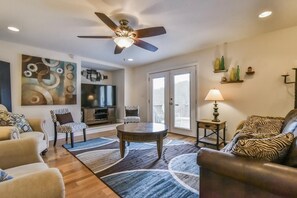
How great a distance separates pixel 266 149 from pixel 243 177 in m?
0.27

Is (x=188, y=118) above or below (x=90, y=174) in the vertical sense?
above

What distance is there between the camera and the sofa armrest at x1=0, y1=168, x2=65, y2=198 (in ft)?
2.80

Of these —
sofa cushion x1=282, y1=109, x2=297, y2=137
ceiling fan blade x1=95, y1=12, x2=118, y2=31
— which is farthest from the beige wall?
ceiling fan blade x1=95, y1=12, x2=118, y2=31

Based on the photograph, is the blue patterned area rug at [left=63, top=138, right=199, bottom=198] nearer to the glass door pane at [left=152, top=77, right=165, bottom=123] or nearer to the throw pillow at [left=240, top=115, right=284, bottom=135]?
the throw pillow at [left=240, top=115, right=284, bottom=135]

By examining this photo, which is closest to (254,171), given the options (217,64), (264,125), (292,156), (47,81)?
(292,156)

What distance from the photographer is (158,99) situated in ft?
16.9

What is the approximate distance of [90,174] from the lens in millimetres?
2270

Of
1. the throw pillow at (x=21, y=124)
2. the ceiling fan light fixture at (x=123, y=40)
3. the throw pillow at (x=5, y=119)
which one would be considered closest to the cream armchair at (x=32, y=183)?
the throw pillow at (x=5, y=119)

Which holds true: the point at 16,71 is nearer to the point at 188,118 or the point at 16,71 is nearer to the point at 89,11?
the point at 89,11

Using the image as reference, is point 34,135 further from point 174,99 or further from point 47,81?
point 174,99

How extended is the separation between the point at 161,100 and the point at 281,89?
A: 296 cm

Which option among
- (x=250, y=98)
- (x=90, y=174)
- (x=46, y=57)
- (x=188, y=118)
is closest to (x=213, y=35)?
(x=250, y=98)

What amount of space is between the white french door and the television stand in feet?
5.04

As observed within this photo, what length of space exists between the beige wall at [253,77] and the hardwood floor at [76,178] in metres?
2.93
